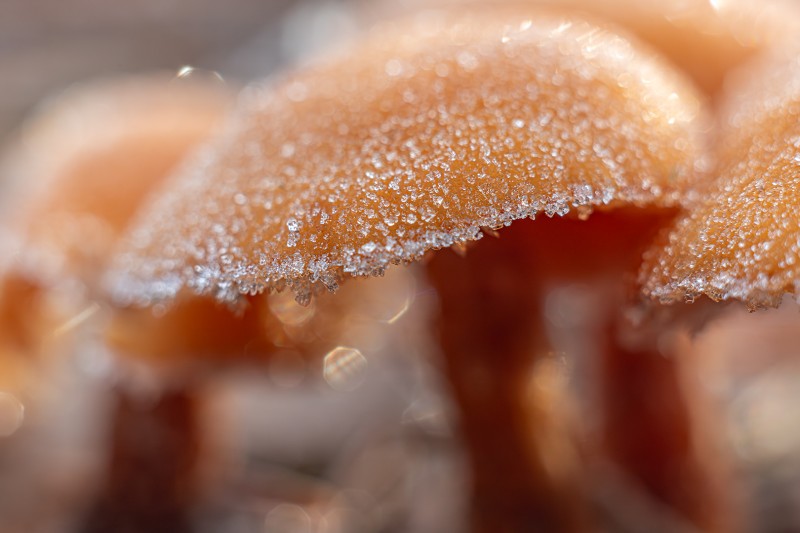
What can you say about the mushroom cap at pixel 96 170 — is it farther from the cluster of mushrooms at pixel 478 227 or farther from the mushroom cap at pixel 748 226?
the mushroom cap at pixel 748 226

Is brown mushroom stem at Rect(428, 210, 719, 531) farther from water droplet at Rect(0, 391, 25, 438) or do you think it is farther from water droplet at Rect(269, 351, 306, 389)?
water droplet at Rect(0, 391, 25, 438)

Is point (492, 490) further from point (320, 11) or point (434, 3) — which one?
point (320, 11)

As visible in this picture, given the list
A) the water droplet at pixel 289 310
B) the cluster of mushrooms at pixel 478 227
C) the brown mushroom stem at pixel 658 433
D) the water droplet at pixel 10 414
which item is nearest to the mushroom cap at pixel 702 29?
the cluster of mushrooms at pixel 478 227

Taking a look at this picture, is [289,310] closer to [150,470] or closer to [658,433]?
[150,470]

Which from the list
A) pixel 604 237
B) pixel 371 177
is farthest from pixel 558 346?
pixel 371 177

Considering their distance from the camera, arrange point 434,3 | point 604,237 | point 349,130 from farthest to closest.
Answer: point 434,3 < point 604,237 < point 349,130
